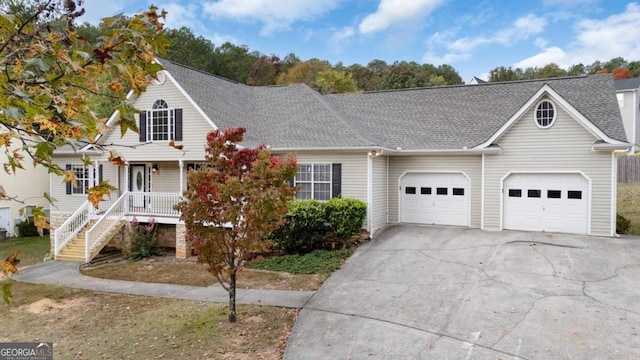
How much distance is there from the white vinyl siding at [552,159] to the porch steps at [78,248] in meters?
15.1

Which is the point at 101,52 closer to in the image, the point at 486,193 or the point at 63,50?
the point at 63,50

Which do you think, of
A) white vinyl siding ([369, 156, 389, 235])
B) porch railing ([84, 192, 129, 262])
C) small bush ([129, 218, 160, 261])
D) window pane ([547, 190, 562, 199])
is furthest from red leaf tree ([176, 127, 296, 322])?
window pane ([547, 190, 562, 199])

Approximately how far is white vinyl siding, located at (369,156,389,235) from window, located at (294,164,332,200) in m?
1.72

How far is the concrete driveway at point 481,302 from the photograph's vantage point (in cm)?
721

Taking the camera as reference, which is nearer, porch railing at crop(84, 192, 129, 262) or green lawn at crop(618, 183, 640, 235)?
porch railing at crop(84, 192, 129, 262)

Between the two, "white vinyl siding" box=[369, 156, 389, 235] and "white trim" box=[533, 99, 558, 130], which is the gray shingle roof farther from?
"white trim" box=[533, 99, 558, 130]

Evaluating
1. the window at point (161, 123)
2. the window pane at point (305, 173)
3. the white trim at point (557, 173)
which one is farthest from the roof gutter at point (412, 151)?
the window at point (161, 123)

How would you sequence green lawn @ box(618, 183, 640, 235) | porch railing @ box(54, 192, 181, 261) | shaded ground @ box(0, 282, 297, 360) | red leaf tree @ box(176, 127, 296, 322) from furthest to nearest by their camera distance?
green lawn @ box(618, 183, 640, 235)
porch railing @ box(54, 192, 181, 261)
red leaf tree @ box(176, 127, 296, 322)
shaded ground @ box(0, 282, 297, 360)

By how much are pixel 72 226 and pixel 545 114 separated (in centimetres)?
1969

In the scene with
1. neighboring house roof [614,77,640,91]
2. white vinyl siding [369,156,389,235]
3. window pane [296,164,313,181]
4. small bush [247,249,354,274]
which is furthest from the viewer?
neighboring house roof [614,77,640,91]

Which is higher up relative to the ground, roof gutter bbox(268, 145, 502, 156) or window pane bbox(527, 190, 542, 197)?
roof gutter bbox(268, 145, 502, 156)

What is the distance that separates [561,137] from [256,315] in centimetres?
1209

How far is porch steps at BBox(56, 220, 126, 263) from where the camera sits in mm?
15938

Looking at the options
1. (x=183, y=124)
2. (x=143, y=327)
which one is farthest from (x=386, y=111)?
(x=143, y=327)
